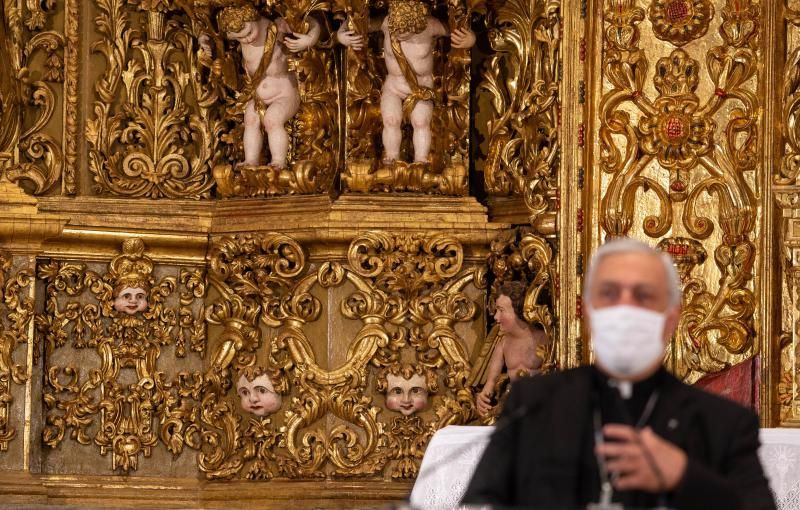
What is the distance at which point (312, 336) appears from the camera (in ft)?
26.4

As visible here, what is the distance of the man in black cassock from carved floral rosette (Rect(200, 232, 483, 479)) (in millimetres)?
4640

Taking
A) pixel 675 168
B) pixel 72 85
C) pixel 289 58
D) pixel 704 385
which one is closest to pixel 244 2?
pixel 289 58

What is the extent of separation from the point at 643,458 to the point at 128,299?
5.36 meters

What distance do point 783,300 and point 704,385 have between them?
497mm

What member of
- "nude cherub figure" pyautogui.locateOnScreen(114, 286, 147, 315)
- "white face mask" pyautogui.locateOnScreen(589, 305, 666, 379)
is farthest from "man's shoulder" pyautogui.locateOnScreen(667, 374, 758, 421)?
"nude cherub figure" pyautogui.locateOnScreen(114, 286, 147, 315)

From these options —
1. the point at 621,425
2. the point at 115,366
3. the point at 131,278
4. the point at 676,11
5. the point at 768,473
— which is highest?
the point at 676,11

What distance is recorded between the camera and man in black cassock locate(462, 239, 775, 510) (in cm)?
307

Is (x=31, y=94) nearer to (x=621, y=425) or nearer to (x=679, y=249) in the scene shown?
(x=679, y=249)

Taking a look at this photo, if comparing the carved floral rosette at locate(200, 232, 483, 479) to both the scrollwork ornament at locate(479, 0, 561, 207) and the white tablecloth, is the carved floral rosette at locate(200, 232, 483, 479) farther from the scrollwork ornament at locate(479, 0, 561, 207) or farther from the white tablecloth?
the white tablecloth

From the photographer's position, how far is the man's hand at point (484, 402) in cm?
772

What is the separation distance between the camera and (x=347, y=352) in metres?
8.00

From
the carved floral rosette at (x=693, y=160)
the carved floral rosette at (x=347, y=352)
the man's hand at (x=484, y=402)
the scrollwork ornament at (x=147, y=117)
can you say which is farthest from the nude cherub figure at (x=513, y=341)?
the scrollwork ornament at (x=147, y=117)

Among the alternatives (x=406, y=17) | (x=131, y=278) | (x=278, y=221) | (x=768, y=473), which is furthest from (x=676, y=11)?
(x=131, y=278)

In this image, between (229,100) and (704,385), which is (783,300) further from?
(229,100)
